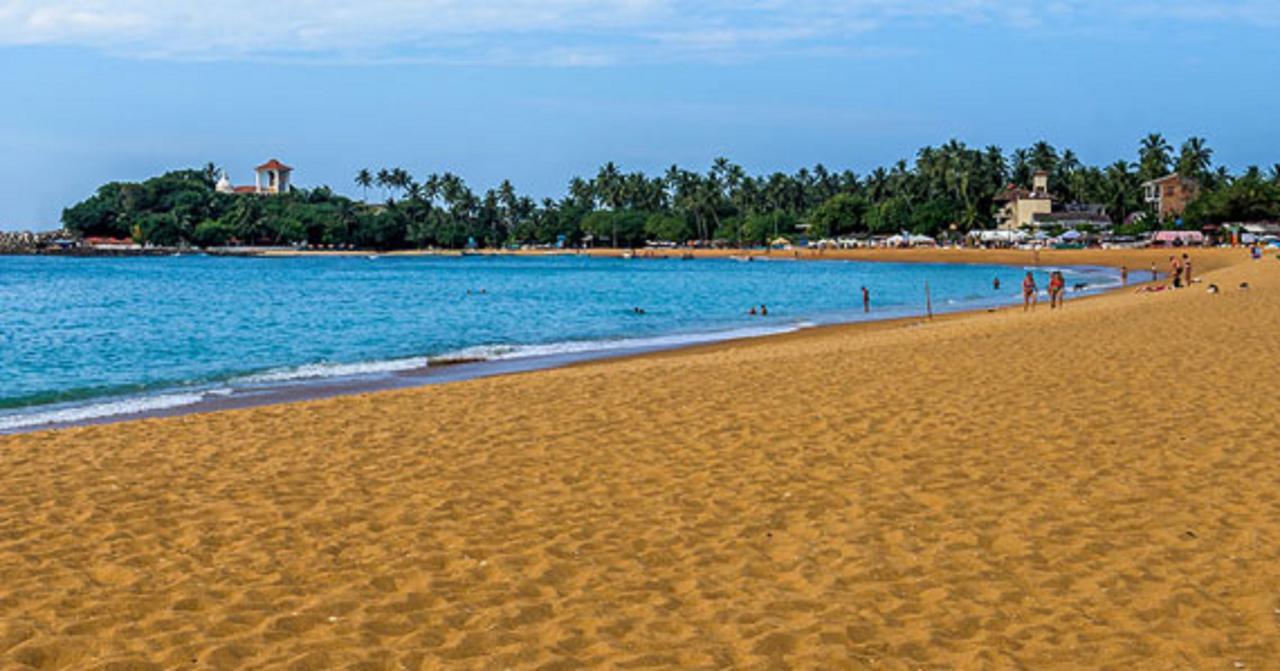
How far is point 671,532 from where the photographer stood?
820 centimetres

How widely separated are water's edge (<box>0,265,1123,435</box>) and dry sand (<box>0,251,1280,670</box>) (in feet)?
14.7

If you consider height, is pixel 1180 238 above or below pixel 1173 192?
below

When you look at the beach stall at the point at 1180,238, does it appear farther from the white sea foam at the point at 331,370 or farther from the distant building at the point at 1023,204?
the white sea foam at the point at 331,370

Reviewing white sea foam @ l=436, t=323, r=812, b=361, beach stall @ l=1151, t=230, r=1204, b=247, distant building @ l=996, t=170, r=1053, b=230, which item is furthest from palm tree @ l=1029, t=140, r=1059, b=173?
white sea foam @ l=436, t=323, r=812, b=361

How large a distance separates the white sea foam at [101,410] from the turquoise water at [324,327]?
4 cm

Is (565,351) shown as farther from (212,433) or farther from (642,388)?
(212,433)

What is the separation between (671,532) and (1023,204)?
14322 cm

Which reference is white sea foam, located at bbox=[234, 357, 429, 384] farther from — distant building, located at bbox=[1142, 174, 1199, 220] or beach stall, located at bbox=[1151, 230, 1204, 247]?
distant building, located at bbox=[1142, 174, 1199, 220]

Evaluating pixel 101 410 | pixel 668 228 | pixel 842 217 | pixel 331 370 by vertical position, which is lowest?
pixel 331 370

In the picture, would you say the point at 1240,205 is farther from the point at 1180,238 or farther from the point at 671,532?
the point at 671,532

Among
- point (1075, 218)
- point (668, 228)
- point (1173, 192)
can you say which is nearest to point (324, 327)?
point (1075, 218)

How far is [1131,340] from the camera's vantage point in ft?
67.5

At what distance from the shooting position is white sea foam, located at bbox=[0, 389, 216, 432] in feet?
55.7

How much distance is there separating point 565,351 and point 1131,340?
14.2 m
